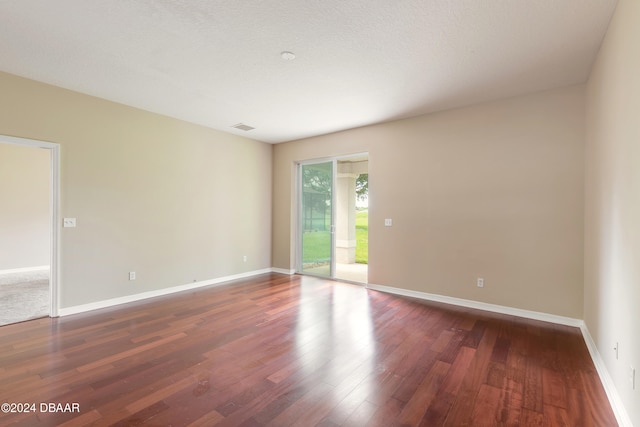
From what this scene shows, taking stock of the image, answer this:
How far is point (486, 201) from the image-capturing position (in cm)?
392

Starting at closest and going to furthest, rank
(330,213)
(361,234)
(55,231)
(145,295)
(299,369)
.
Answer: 1. (299,369)
2. (55,231)
3. (145,295)
4. (330,213)
5. (361,234)

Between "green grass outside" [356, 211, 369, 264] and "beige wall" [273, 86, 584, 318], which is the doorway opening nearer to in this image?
"beige wall" [273, 86, 584, 318]

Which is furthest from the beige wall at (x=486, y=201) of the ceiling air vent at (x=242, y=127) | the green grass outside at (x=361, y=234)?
the green grass outside at (x=361, y=234)

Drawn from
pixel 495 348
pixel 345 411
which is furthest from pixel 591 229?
pixel 345 411

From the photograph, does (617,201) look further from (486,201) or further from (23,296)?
(23,296)

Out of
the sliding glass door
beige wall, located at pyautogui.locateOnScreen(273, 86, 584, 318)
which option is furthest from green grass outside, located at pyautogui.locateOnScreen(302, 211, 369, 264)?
beige wall, located at pyautogui.locateOnScreen(273, 86, 584, 318)

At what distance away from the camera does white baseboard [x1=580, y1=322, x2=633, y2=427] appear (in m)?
1.78

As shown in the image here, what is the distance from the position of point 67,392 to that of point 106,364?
40 cm

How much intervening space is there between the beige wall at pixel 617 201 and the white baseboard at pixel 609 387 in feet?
0.20

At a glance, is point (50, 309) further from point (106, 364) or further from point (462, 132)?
point (462, 132)

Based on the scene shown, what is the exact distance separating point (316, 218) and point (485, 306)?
3303 mm

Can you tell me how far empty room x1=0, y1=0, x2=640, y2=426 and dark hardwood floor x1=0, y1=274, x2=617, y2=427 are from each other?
0.02 meters

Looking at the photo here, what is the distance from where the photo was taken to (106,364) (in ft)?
8.09

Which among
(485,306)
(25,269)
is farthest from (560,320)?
(25,269)
